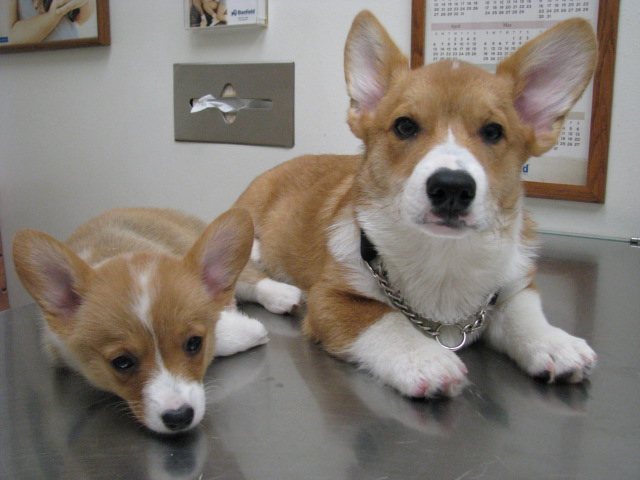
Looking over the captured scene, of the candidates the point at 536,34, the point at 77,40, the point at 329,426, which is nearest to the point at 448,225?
the point at 329,426

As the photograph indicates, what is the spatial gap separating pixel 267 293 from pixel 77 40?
1.89 metres

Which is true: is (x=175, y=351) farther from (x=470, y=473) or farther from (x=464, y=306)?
(x=464, y=306)

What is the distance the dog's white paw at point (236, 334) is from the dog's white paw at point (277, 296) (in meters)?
0.18

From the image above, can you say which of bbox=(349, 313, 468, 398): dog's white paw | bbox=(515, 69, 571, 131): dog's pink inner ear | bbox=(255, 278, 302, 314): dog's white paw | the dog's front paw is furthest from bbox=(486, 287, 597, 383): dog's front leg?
bbox=(255, 278, 302, 314): dog's white paw

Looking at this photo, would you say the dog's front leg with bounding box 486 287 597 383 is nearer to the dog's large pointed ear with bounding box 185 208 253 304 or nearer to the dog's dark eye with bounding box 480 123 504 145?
the dog's dark eye with bounding box 480 123 504 145

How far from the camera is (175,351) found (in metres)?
0.87

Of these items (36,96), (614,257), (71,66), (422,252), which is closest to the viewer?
(422,252)

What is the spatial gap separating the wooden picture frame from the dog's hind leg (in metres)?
1.65

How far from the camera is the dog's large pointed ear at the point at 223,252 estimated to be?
985 mm

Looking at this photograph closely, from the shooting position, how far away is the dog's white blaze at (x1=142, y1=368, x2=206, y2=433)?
80cm

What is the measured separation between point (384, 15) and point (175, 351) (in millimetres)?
1560

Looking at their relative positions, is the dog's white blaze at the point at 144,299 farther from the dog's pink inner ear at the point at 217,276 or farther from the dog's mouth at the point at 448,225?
the dog's mouth at the point at 448,225

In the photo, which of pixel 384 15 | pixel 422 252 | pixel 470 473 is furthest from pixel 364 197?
pixel 384 15

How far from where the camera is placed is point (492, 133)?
3.41 ft
